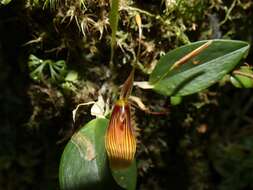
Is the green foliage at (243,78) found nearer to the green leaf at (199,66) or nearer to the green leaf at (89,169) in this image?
the green leaf at (199,66)

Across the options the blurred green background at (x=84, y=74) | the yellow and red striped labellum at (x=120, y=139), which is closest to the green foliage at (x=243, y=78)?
A: the blurred green background at (x=84, y=74)

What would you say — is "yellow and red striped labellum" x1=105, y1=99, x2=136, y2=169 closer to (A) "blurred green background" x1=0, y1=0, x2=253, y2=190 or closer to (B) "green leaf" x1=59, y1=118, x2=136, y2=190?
(B) "green leaf" x1=59, y1=118, x2=136, y2=190

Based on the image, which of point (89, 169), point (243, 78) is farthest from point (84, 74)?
point (243, 78)

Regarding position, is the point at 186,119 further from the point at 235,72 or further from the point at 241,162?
the point at 241,162

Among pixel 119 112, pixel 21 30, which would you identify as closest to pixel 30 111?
pixel 21 30

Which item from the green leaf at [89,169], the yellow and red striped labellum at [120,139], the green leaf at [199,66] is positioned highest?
the green leaf at [199,66]

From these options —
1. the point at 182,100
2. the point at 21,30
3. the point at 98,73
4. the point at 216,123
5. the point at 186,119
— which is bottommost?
the point at 216,123

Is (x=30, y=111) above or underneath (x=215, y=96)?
above

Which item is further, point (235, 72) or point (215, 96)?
point (215, 96)
